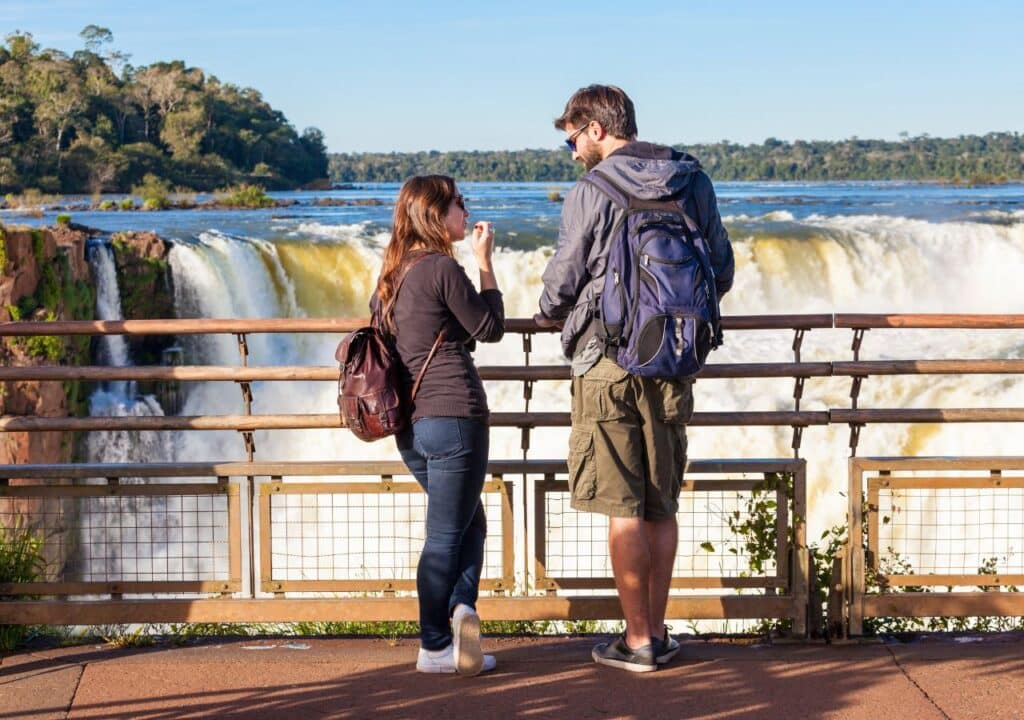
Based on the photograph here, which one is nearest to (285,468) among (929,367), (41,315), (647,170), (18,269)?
(647,170)

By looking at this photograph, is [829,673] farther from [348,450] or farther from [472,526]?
[348,450]

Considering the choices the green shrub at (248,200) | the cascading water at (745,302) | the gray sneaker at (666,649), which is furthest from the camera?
the green shrub at (248,200)

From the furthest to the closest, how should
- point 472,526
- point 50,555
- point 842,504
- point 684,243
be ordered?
1. point 842,504
2. point 50,555
3. point 472,526
4. point 684,243

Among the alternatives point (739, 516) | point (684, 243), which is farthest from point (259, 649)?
point (684, 243)

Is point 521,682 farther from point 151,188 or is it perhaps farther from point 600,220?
point 151,188

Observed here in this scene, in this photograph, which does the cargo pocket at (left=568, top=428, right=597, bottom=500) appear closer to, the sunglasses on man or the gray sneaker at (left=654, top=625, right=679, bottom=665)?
the gray sneaker at (left=654, top=625, right=679, bottom=665)

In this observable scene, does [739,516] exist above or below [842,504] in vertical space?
above

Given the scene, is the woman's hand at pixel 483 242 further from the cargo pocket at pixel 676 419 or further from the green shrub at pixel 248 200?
the green shrub at pixel 248 200

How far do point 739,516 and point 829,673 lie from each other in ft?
2.24

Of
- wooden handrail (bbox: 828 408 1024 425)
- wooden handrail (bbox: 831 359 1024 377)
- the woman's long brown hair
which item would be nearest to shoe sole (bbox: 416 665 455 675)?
the woman's long brown hair

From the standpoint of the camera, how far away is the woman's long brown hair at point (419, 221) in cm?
425

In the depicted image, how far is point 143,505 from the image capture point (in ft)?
17.9

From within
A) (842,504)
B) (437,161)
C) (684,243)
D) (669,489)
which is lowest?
(842,504)

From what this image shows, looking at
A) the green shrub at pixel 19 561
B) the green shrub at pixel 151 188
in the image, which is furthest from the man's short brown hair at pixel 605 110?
the green shrub at pixel 151 188
